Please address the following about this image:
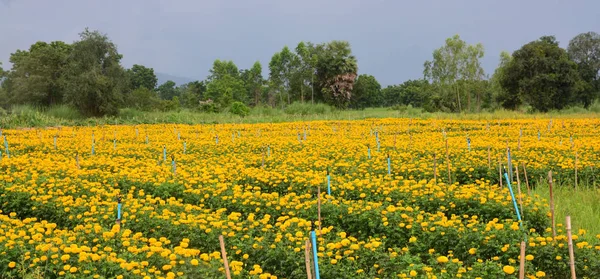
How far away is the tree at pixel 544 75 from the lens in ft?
118

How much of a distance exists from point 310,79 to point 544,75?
24.5 metres

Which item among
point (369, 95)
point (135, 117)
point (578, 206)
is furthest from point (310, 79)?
point (578, 206)

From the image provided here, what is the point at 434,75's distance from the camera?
6125 centimetres

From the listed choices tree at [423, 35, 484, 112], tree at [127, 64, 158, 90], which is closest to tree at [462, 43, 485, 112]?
tree at [423, 35, 484, 112]

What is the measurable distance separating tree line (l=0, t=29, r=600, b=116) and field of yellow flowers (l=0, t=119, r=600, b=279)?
83.7 feet

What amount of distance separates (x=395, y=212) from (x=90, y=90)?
3187 centimetres

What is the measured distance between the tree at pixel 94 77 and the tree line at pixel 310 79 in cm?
7

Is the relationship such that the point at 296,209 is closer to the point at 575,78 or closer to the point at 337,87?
the point at 575,78

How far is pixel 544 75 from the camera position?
3572 cm

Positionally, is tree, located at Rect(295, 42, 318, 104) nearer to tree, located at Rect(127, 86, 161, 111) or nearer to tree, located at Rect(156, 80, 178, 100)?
tree, located at Rect(127, 86, 161, 111)

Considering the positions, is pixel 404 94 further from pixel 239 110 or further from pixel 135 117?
pixel 135 117

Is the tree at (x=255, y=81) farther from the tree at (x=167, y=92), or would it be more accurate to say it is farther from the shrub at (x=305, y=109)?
the tree at (x=167, y=92)

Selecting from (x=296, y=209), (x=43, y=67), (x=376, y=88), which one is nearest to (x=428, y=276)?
(x=296, y=209)

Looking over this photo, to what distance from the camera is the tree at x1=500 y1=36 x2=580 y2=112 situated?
36.0m
